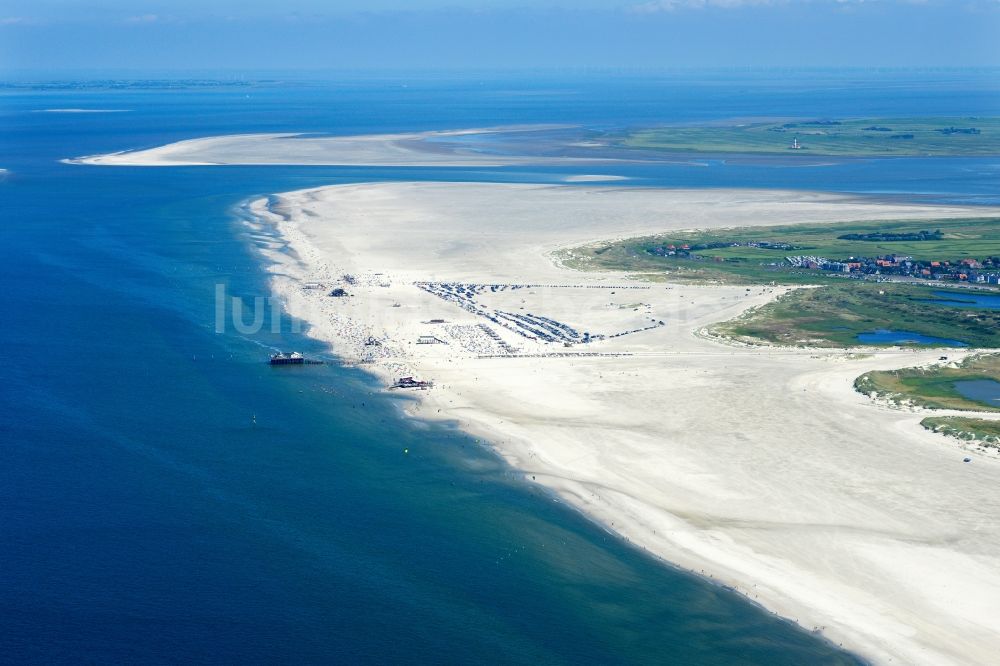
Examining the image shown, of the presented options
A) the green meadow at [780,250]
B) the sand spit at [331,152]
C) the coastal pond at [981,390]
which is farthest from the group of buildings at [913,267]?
the sand spit at [331,152]

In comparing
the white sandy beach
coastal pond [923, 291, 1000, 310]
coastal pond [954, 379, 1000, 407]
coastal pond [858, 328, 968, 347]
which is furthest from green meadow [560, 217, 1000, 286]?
coastal pond [954, 379, 1000, 407]

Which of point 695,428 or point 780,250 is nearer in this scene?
point 695,428

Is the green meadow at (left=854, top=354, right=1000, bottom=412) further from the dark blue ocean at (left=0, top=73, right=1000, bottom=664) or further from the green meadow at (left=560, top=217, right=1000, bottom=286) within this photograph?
the green meadow at (left=560, top=217, right=1000, bottom=286)

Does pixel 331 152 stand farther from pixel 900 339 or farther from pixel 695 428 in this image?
pixel 695 428

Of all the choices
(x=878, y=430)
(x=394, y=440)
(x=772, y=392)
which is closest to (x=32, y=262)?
(x=394, y=440)

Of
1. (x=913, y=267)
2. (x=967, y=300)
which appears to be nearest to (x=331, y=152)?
(x=913, y=267)

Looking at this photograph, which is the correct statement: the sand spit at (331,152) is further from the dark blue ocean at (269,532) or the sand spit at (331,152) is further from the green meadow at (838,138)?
the dark blue ocean at (269,532)
